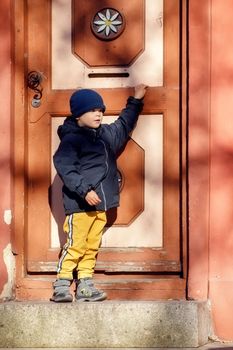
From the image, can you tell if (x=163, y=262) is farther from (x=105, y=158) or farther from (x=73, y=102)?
(x=73, y=102)

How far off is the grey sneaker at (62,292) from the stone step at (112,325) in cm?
11

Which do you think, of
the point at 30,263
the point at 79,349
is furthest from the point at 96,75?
the point at 79,349

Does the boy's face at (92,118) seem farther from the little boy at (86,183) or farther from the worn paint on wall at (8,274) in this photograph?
the worn paint on wall at (8,274)

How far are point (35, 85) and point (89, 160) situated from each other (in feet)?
2.42

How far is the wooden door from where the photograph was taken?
6438 mm

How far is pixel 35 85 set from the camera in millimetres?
6574

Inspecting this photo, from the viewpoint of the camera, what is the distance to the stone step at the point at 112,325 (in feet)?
19.6

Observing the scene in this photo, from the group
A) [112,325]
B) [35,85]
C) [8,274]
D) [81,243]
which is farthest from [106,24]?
[112,325]

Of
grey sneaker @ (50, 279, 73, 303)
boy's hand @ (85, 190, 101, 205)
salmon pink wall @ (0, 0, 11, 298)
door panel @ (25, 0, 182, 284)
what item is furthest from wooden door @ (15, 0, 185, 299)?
boy's hand @ (85, 190, 101, 205)

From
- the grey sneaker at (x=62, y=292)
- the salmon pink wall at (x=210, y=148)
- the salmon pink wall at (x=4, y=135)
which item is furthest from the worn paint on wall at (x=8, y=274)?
the salmon pink wall at (x=210, y=148)

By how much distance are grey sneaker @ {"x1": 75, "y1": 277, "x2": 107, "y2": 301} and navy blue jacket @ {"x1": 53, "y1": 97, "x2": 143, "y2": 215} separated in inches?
18.7

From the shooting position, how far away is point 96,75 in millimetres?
6566

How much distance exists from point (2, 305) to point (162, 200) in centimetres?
129

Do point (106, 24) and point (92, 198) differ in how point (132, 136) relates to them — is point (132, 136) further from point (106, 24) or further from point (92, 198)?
point (106, 24)
